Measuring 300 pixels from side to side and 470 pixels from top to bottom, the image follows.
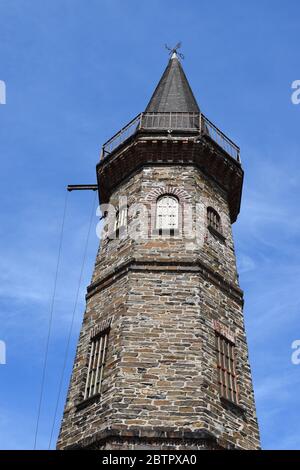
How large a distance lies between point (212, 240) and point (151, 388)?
569 cm

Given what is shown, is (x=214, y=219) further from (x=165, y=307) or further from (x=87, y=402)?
(x=87, y=402)

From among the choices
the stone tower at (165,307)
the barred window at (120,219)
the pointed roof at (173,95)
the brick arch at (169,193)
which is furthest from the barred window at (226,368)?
the pointed roof at (173,95)

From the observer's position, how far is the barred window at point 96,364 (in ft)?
45.9

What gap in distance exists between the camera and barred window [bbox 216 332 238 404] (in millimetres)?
13883

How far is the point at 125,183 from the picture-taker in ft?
62.1

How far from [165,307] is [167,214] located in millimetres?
3641

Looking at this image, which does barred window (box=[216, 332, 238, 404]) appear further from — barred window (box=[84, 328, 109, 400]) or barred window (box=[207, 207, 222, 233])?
barred window (box=[207, 207, 222, 233])

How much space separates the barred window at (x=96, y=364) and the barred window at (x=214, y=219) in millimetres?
5088

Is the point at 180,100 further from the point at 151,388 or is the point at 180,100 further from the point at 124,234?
the point at 151,388

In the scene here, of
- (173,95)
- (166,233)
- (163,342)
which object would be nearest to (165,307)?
(163,342)

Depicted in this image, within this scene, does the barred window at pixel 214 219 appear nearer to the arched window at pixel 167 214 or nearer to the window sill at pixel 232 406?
the arched window at pixel 167 214

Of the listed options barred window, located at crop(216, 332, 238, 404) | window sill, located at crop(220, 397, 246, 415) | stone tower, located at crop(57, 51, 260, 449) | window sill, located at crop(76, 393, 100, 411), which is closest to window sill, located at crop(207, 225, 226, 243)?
stone tower, located at crop(57, 51, 260, 449)

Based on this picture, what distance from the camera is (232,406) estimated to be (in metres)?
13.5
